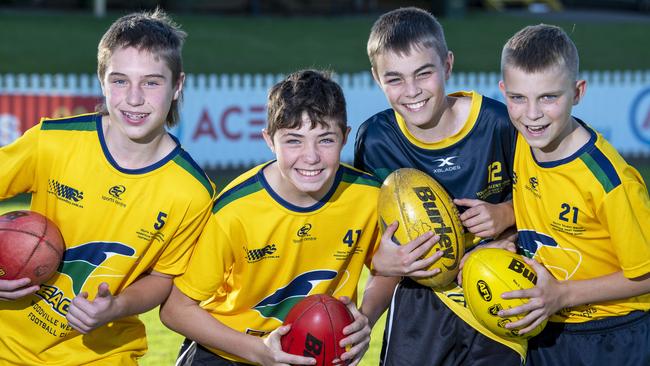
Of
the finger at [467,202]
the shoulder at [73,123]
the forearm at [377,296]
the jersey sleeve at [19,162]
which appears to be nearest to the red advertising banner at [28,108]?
the shoulder at [73,123]

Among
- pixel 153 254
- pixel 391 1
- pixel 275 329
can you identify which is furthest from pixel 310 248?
pixel 391 1

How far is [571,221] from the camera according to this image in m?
5.07

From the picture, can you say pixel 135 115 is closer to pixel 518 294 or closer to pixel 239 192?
pixel 239 192

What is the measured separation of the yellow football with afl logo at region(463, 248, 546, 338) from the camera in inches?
194

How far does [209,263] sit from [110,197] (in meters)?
0.58

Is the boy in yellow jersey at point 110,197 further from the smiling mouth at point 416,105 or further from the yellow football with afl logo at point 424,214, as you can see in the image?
the smiling mouth at point 416,105

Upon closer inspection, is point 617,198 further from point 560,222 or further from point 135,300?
point 135,300

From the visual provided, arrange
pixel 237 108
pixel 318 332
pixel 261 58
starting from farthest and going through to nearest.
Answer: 1. pixel 261 58
2. pixel 237 108
3. pixel 318 332

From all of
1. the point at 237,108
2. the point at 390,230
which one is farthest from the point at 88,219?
the point at 237,108

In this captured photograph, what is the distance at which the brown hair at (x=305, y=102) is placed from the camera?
5047mm

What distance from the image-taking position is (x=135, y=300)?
16.7 feet

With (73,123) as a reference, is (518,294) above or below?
below

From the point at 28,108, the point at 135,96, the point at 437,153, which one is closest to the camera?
the point at 135,96

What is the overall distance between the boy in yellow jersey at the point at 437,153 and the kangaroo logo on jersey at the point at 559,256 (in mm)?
154
